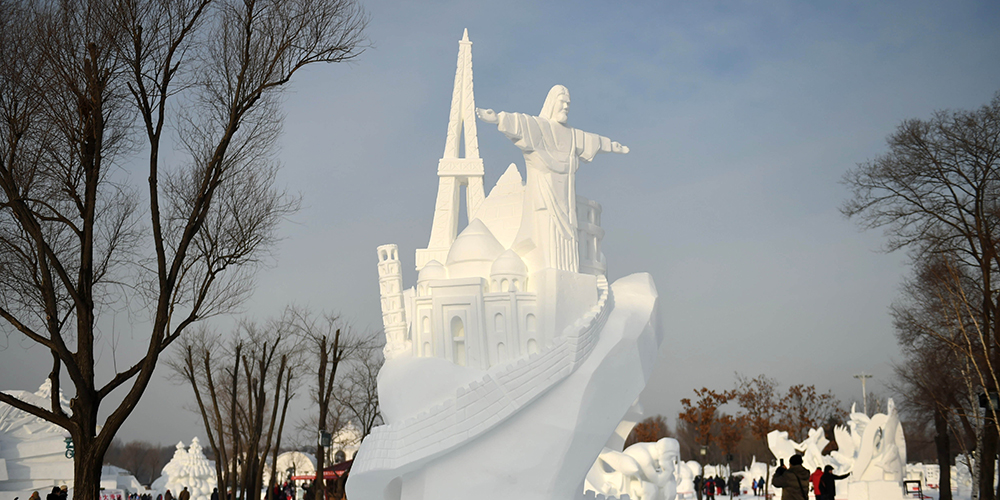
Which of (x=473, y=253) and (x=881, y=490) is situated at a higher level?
(x=473, y=253)

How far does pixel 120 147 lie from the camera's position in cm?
1208

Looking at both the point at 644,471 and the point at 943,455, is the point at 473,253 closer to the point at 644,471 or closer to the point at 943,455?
the point at 644,471

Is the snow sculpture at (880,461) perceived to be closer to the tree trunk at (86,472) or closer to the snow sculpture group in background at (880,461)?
the snow sculpture group in background at (880,461)

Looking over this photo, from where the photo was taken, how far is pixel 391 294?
15.1 metres

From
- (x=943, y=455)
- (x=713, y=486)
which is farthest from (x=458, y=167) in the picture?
(x=943, y=455)

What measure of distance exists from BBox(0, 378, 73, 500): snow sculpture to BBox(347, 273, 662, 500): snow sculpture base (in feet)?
81.7

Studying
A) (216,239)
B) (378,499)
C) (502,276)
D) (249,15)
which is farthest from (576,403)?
(249,15)

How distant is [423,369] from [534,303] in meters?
2.05

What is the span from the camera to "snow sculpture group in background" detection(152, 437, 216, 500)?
3344cm

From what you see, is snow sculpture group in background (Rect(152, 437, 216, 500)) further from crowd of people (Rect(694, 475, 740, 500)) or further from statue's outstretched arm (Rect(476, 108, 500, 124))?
statue's outstretched arm (Rect(476, 108, 500, 124))

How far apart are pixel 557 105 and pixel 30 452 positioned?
29291 mm

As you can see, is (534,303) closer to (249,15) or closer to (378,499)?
(378,499)

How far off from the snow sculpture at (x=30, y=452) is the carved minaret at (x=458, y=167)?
73.8ft

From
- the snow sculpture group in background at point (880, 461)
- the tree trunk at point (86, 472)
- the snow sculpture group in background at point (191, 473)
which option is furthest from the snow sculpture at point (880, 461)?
the snow sculpture group in background at point (191, 473)
